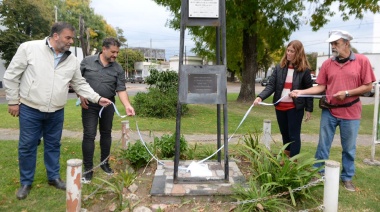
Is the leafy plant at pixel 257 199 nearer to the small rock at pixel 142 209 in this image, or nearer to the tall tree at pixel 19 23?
the small rock at pixel 142 209

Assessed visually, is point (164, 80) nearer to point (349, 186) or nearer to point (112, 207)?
point (349, 186)

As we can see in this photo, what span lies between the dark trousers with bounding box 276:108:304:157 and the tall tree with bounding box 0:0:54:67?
90.1 ft

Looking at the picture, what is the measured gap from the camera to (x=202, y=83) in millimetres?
3896

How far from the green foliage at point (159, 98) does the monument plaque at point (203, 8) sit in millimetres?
6544

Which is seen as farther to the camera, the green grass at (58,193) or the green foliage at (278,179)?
the green grass at (58,193)

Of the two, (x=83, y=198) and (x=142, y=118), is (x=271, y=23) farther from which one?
(x=83, y=198)

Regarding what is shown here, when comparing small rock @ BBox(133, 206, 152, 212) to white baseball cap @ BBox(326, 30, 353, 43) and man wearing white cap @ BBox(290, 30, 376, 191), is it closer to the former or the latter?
man wearing white cap @ BBox(290, 30, 376, 191)

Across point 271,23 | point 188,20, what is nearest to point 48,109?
point 188,20

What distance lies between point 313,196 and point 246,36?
492 inches

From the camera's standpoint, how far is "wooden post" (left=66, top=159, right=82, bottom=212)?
3.09m

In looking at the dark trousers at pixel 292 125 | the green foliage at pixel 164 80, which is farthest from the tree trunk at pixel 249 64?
the dark trousers at pixel 292 125

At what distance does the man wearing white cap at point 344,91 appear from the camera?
389 cm

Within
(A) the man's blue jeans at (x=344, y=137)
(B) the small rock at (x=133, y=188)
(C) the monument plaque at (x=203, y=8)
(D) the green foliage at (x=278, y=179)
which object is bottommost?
(B) the small rock at (x=133, y=188)

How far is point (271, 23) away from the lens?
14.7 meters
